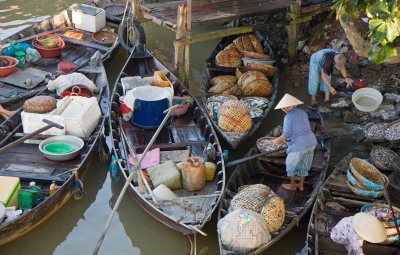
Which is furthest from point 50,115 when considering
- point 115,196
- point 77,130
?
point 115,196

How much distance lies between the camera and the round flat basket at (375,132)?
30.0 ft

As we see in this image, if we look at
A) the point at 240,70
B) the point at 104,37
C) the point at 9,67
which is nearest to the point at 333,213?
the point at 240,70

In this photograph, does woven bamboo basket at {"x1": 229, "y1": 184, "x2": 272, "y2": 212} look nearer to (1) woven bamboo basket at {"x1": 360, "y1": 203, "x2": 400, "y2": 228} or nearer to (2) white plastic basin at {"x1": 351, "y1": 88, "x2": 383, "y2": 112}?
(1) woven bamboo basket at {"x1": 360, "y1": 203, "x2": 400, "y2": 228}

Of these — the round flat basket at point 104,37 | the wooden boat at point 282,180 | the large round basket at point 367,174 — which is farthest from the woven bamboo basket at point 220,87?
the round flat basket at point 104,37

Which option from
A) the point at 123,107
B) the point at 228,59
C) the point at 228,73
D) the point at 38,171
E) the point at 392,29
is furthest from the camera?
the point at 228,59

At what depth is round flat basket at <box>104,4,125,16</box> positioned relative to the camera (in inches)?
542

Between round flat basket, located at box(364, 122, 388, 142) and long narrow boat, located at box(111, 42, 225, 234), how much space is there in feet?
9.55

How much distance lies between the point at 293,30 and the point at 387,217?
20.8 feet

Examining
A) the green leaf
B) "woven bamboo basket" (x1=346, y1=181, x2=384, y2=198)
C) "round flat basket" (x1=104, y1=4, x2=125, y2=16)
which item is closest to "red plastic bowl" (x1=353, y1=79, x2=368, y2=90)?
"woven bamboo basket" (x1=346, y1=181, x2=384, y2=198)

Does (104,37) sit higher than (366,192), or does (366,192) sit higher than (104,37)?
(104,37)

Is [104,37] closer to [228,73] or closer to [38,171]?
[228,73]

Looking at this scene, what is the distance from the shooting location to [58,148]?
8.25 m

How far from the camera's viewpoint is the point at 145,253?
7.36 m

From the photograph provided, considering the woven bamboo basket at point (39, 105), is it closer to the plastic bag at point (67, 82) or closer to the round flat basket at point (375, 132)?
the plastic bag at point (67, 82)
